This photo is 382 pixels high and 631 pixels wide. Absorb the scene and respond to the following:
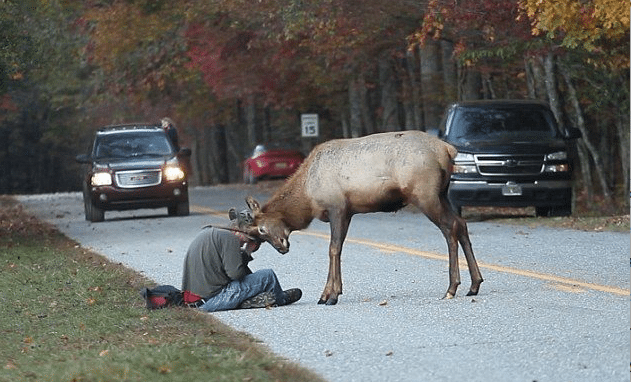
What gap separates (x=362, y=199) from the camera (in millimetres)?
13562

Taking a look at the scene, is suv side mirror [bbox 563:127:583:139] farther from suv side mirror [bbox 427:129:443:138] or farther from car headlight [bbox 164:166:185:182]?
car headlight [bbox 164:166:185:182]

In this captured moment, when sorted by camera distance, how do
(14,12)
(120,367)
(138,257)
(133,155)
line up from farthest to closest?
(133,155) → (14,12) → (138,257) → (120,367)

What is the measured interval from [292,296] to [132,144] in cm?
1843

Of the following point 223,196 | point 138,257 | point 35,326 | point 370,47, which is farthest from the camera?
point 223,196

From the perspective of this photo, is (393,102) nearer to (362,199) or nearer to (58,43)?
(58,43)

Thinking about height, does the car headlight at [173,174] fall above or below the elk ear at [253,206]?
below

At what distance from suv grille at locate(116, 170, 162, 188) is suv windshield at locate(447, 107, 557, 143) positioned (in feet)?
24.5

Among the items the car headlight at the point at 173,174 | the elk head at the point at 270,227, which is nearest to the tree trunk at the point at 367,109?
the car headlight at the point at 173,174

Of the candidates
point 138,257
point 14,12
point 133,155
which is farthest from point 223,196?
point 138,257

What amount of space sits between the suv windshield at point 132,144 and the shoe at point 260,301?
18150 mm

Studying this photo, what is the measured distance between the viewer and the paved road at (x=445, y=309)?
9.62m

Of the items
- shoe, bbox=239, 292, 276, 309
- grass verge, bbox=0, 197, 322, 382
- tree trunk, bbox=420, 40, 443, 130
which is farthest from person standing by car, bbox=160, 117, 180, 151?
shoe, bbox=239, 292, 276, 309

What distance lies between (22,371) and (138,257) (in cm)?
1033

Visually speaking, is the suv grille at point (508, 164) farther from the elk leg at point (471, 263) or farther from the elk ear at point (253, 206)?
the elk ear at point (253, 206)
